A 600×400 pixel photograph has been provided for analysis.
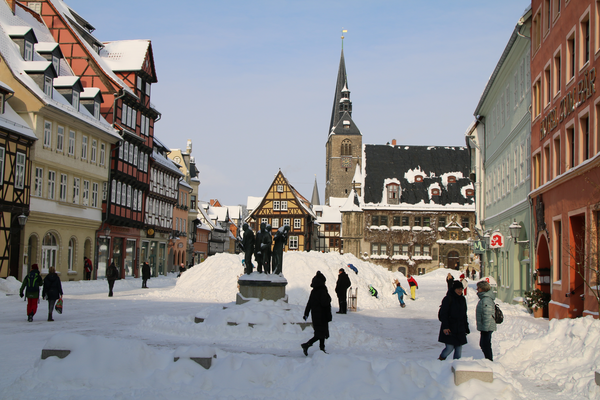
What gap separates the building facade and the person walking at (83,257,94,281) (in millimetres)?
22362

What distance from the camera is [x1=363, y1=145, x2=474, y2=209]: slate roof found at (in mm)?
74188

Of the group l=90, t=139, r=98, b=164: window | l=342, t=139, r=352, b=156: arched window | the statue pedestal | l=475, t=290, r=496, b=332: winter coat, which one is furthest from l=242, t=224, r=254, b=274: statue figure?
l=342, t=139, r=352, b=156: arched window

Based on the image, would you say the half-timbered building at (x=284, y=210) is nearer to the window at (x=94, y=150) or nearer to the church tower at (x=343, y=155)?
the church tower at (x=343, y=155)

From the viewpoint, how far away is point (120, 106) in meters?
41.0

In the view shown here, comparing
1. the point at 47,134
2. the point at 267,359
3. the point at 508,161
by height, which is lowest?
the point at 267,359

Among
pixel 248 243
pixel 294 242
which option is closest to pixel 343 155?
pixel 294 242

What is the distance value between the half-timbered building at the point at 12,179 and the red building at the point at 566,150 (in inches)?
836

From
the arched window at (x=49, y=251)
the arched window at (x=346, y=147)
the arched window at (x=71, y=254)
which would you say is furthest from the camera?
the arched window at (x=346, y=147)

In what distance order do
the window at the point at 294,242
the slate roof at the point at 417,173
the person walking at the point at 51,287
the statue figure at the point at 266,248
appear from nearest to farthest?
the person walking at the point at 51,287 < the statue figure at the point at 266,248 < the slate roof at the point at 417,173 < the window at the point at 294,242

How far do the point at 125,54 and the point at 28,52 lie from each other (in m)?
12.2

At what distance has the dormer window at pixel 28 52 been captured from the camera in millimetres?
31984

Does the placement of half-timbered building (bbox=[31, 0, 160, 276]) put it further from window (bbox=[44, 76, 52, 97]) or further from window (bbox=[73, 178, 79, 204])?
window (bbox=[44, 76, 52, 97])

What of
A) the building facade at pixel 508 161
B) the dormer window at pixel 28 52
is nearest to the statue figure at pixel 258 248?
the building facade at pixel 508 161

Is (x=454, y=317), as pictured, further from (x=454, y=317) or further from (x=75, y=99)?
(x=75, y=99)
